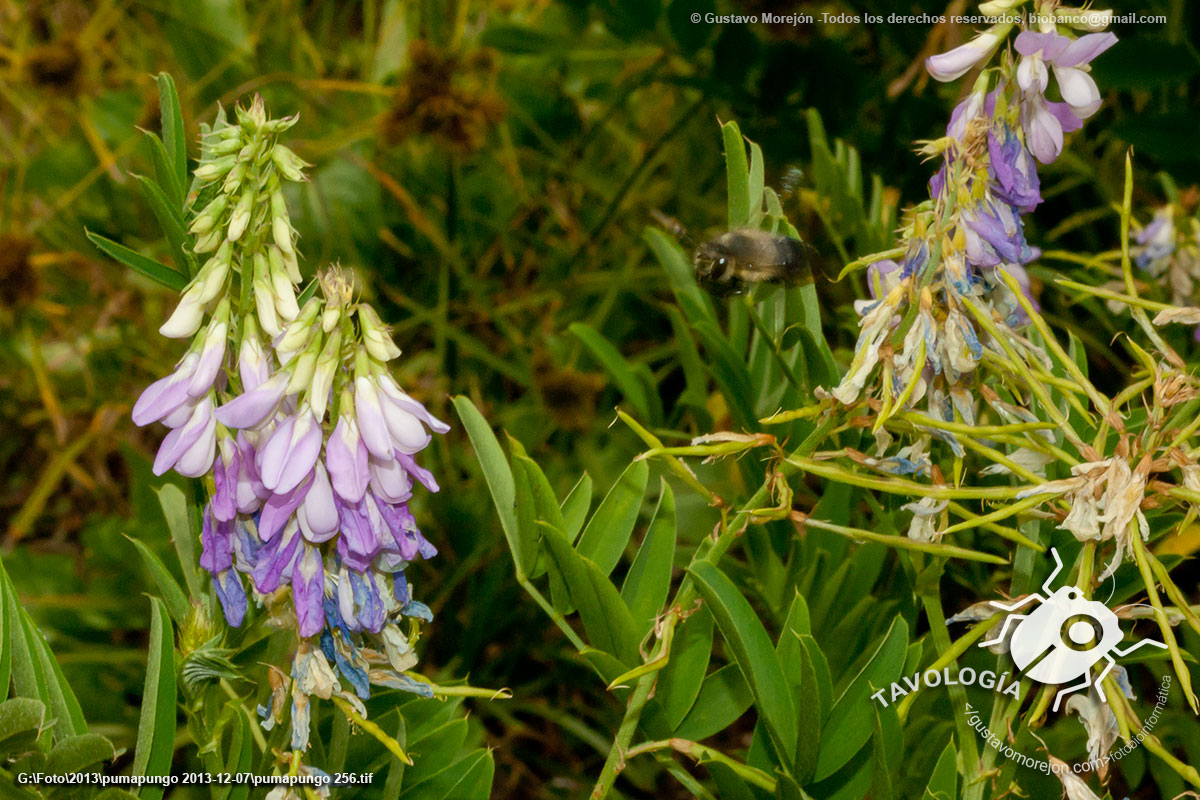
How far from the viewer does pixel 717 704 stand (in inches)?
36.9

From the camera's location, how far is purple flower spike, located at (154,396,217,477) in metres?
0.76

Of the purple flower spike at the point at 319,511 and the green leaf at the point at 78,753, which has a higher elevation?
the purple flower spike at the point at 319,511

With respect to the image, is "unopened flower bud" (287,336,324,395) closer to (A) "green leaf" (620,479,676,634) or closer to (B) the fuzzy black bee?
(A) "green leaf" (620,479,676,634)

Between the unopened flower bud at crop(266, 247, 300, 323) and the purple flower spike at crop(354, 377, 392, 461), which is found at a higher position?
the unopened flower bud at crop(266, 247, 300, 323)

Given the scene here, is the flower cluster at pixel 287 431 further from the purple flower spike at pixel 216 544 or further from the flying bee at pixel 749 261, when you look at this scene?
the flying bee at pixel 749 261

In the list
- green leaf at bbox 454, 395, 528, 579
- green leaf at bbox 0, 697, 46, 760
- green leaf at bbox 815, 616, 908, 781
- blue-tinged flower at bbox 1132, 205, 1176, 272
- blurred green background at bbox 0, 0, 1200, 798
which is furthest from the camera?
blurred green background at bbox 0, 0, 1200, 798

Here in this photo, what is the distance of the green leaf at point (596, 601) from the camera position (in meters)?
0.83

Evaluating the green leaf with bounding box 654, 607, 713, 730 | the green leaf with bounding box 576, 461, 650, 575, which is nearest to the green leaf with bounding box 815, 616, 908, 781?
the green leaf with bounding box 654, 607, 713, 730

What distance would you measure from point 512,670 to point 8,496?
124 cm

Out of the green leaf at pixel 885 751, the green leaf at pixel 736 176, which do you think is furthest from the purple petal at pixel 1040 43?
the green leaf at pixel 885 751

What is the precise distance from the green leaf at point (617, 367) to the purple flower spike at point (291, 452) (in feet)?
1.60

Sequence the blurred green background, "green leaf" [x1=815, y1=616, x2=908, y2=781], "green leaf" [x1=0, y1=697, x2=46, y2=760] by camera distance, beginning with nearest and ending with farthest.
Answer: "green leaf" [x1=0, y1=697, x2=46, y2=760], "green leaf" [x1=815, y1=616, x2=908, y2=781], the blurred green background

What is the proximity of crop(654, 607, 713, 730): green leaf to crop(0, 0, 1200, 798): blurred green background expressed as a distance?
0.63 m

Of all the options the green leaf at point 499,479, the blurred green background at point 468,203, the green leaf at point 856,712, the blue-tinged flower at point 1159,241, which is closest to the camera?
the green leaf at point 856,712
